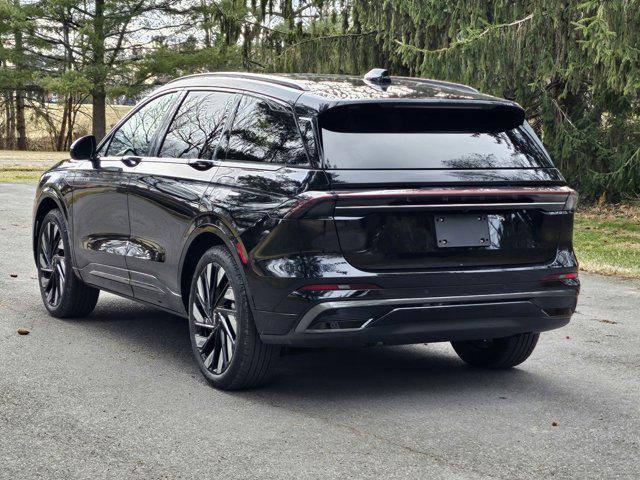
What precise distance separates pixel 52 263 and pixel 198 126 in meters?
2.29

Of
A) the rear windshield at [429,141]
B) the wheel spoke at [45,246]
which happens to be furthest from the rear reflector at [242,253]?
the wheel spoke at [45,246]

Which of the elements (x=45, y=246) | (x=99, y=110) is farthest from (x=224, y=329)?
(x=99, y=110)

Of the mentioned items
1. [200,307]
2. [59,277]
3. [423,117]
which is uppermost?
[423,117]

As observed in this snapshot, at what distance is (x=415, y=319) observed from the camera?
5621 millimetres

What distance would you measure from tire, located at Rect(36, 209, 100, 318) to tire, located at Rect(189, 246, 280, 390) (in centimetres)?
207

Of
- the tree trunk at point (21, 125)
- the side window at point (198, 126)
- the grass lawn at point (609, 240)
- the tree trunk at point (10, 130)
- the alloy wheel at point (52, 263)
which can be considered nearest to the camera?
the side window at point (198, 126)

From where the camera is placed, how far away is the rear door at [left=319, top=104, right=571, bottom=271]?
555 cm

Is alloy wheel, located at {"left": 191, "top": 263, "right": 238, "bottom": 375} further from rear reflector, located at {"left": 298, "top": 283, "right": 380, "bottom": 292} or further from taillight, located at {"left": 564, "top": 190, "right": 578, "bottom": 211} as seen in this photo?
taillight, located at {"left": 564, "top": 190, "right": 578, "bottom": 211}

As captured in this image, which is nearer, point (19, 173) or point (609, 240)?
point (609, 240)

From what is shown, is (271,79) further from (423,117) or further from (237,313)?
(237,313)

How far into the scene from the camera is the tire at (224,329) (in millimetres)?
5867

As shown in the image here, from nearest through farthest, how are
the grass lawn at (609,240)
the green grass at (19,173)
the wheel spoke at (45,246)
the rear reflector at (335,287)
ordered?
the rear reflector at (335,287) < the wheel spoke at (45,246) < the grass lawn at (609,240) < the green grass at (19,173)

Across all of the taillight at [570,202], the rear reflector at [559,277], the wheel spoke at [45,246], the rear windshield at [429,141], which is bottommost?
the wheel spoke at [45,246]

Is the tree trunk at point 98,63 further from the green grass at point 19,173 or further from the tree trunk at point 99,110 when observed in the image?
the green grass at point 19,173
